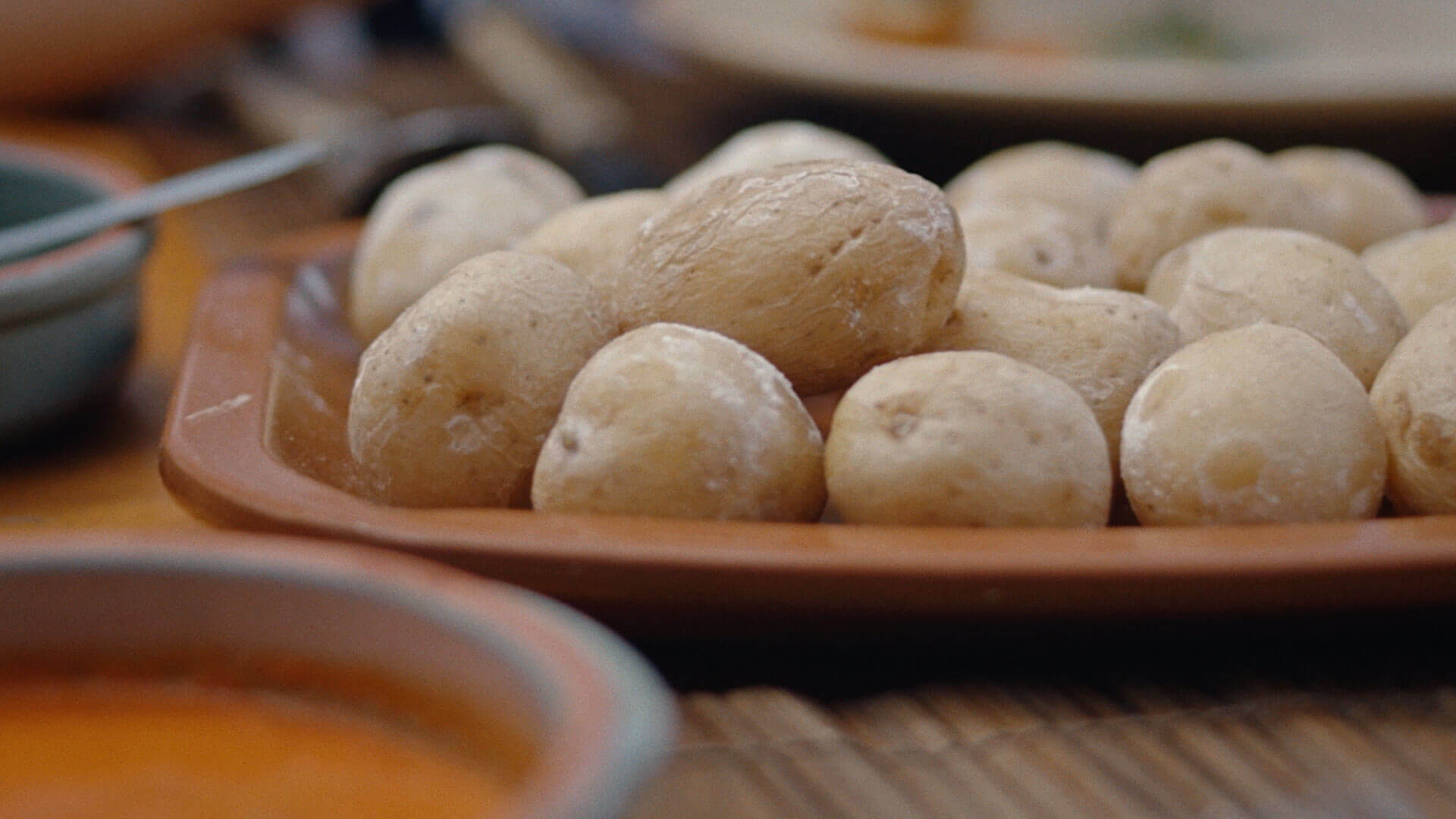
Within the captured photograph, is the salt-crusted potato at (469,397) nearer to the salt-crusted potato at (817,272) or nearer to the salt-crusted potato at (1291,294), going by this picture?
the salt-crusted potato at (817,272)

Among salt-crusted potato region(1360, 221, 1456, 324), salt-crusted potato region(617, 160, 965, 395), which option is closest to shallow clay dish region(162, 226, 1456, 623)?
salt-crusted potato region(617, 160, 965, 395)

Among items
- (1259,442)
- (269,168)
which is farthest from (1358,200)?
(269,168)

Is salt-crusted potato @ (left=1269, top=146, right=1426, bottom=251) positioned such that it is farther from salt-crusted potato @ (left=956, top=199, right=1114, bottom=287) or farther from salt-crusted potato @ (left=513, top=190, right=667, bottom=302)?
salt-crusted potato @ (left=513, top=190, right=667, bottom=302)

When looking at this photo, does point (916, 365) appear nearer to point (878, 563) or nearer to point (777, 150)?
point (878, 563)

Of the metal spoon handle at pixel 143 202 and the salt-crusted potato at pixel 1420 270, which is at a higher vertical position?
the salt-crusted potato at pixel 1420 270

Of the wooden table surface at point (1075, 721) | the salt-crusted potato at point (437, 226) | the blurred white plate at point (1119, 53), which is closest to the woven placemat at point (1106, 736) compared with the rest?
the wooden table surface at point (1075, 721)

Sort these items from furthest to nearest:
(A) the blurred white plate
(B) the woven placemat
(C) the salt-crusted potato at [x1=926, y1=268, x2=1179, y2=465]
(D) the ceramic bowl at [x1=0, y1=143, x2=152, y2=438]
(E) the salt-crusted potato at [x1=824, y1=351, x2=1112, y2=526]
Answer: (A) the blurred white plate
(D) the ceramic bowl at [x1=0, y1=143, x2=152, y2=438]
(C) the salt-crusted potato at [x1=926, y1=268, x2=1179, y2=465]
(E) the salt-crusted potato at [x1=824, y1=351, x2=1112, y2=526]
(B) the woven placemat
